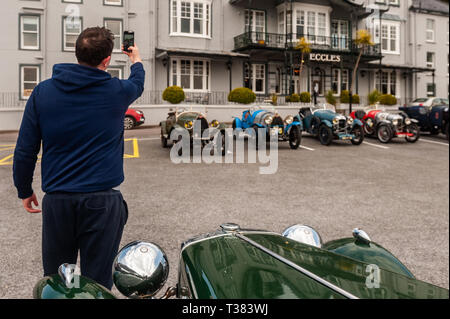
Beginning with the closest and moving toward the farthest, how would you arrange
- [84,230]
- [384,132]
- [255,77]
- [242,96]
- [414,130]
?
1. [84,230]
2. [242,96]
3. [255,77]
4. [384,132]
5. [414,130]

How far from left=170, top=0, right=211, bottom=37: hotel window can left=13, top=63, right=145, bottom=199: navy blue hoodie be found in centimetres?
45

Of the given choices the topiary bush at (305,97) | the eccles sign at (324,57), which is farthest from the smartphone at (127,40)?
the eccles sign at (324,57)

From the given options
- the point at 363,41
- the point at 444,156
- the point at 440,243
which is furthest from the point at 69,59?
the point at 444,156

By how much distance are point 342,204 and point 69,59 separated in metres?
5.16

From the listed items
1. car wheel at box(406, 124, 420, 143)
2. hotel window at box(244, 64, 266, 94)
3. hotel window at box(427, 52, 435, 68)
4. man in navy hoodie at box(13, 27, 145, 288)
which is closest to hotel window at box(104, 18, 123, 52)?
man in navy hoodie at box(13, 27, 145, 288)

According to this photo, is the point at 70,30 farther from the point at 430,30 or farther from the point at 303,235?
the point at 430,30

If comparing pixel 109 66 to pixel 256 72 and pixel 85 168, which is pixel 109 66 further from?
pixel 256 72

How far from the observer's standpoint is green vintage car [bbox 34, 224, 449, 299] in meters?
1.16

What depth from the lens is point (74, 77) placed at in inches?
45.4

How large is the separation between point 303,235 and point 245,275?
69 cm

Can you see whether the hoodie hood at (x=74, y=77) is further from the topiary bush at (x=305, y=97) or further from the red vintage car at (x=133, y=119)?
the topiary bush at (x=305, y=97)

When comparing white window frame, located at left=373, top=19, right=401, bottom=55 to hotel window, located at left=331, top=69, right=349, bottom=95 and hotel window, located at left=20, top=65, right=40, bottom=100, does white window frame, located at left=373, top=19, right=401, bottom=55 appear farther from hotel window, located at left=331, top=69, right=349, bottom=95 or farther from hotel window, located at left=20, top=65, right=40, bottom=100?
hotel window, located at left=20, top=65, right=40, bottom=100

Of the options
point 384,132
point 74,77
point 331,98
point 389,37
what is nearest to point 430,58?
point 389,37

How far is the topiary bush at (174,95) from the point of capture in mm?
1576
